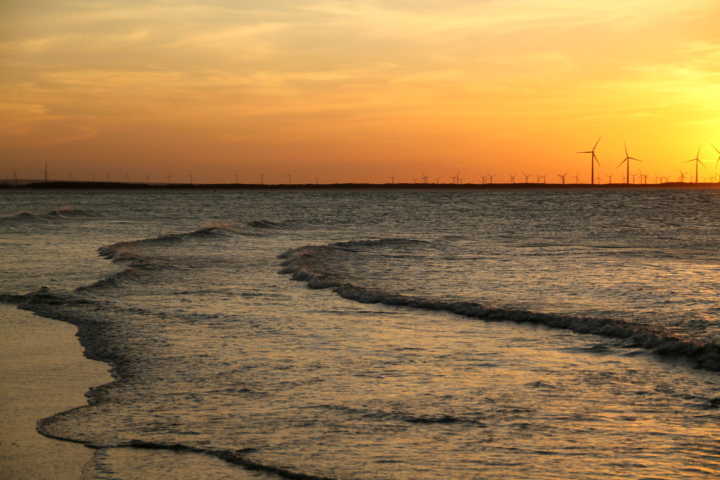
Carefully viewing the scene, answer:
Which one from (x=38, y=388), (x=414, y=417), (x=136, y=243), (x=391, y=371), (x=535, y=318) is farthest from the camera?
(x=136, y=243)

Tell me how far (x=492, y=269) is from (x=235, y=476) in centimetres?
2015

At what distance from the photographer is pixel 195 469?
22.9 feet

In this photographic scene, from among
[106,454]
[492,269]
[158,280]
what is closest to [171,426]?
[106,454]

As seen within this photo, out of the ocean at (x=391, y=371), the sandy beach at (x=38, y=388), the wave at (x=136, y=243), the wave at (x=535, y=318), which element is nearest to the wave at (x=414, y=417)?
the ocean at (x=391, y=371)

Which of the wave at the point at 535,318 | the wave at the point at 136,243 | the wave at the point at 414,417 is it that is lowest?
the wave at the point at 414,417

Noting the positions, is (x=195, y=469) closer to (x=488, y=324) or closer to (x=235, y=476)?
(x=235, y=476)

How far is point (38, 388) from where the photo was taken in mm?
9805

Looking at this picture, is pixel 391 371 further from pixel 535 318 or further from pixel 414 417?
pixel 535 318

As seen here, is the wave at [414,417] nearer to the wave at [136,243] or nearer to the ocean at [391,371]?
the ocean at [391,371]

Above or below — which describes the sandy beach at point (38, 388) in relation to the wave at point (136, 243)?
below

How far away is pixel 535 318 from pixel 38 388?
380 inches

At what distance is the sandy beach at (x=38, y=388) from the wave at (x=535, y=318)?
7.61m

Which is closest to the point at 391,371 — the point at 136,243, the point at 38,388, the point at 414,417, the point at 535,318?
the point at 414,417

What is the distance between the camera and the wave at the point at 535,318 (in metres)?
12.1
